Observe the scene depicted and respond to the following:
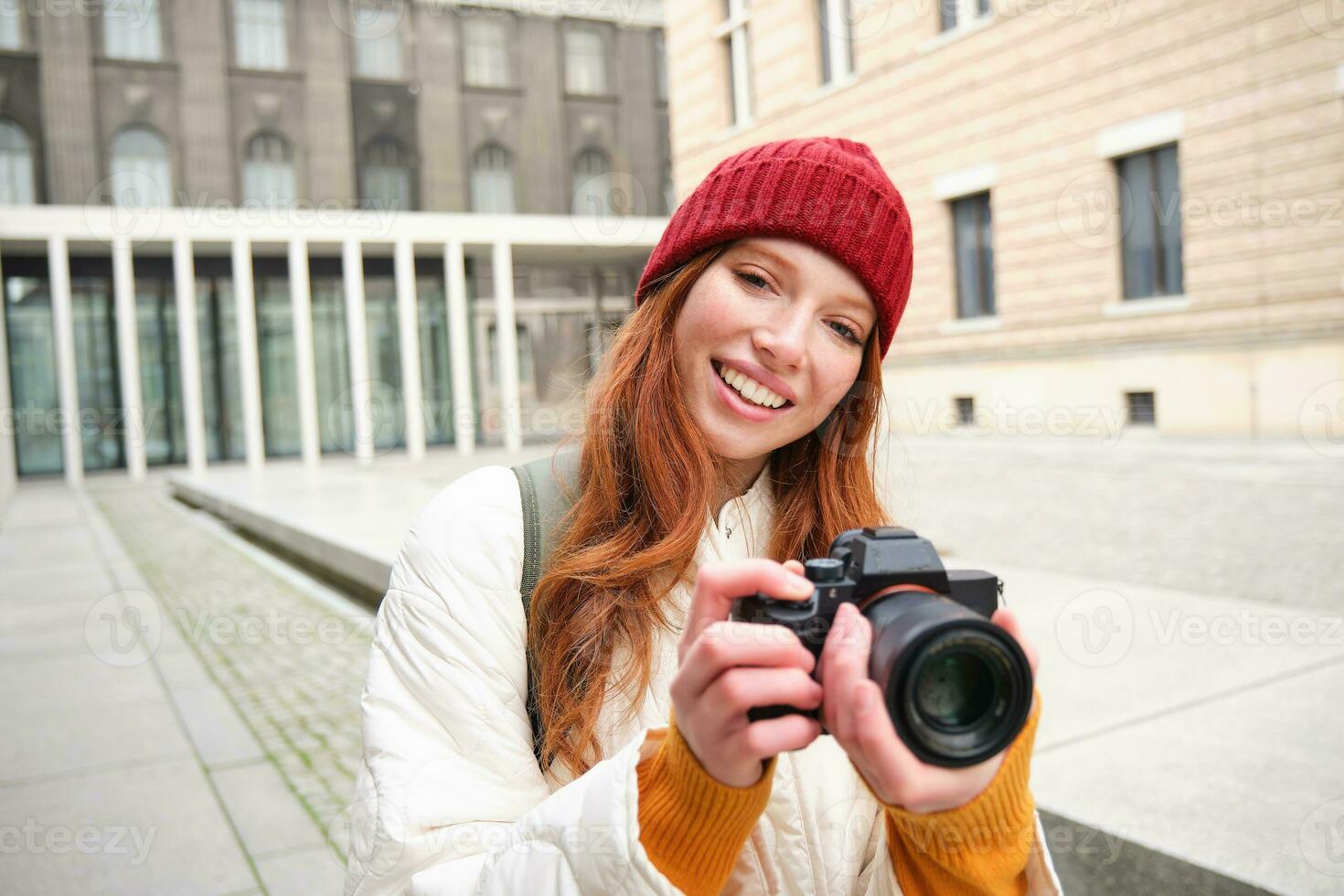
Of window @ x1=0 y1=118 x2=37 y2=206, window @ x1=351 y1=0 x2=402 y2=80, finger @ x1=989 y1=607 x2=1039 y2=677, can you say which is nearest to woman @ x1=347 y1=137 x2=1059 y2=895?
finger @ x1=989 y1=607 x2=1039 y2=677

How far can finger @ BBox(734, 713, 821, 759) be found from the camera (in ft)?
3.12

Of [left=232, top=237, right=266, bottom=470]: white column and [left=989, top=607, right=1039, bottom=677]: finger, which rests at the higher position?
[left=232, top=237, right=266, bottom=470]: white column

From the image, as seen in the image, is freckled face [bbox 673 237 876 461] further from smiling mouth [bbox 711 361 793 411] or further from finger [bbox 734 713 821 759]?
finger [bbox 734 713 821 759]

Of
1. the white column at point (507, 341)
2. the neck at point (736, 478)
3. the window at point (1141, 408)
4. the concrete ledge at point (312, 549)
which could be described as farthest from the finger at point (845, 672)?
the white column at point (507, 341)

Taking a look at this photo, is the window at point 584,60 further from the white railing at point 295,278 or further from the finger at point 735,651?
the finger at point 735,651

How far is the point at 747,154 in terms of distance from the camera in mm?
1549

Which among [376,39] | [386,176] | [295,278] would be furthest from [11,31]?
[386,176]

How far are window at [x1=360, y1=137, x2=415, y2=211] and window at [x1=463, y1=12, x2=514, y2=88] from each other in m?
2.60

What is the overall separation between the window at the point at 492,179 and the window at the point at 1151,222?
52.0 ft

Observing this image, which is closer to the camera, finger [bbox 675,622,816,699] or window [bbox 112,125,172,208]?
finger [bbox 675,622,816,699]

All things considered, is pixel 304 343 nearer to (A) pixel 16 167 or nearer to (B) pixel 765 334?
(A) pixel 16 167

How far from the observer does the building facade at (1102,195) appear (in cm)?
1159

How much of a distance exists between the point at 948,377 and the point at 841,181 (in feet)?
50.7

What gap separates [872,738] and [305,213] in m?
22.0
